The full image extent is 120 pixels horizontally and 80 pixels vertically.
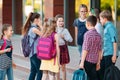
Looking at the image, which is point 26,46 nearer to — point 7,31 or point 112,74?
point 7,31

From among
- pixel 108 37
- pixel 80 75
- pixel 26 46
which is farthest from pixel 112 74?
pixel 26 46

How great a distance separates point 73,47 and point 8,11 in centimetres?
666

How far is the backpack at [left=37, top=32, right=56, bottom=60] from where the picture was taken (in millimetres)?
7784

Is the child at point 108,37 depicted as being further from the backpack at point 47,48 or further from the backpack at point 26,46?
the backpack at point 26,46

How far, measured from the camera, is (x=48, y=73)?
26.9 feet

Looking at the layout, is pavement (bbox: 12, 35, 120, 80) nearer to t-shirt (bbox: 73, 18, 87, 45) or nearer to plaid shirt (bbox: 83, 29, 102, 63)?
t-shirt (bbox: 73, 18, 87, 45)

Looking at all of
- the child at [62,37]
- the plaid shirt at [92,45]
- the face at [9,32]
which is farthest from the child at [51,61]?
the plaid shirt at [92,45]

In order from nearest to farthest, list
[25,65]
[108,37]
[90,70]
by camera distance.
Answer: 1. [90,70]
2. [108,37]
3. [25,65]

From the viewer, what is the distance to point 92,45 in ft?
23.5

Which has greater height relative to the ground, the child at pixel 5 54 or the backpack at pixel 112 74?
the child at pixel 5 54

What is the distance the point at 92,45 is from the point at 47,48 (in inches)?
40.3

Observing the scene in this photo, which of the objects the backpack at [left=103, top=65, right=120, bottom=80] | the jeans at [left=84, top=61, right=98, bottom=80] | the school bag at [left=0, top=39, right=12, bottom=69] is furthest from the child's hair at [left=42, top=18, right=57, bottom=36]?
the backpack at [left=103, top=65, right=120, bottom=80]

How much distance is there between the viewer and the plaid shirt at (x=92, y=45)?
23.5ft

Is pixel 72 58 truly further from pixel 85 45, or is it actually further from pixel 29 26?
pixel 85 45
